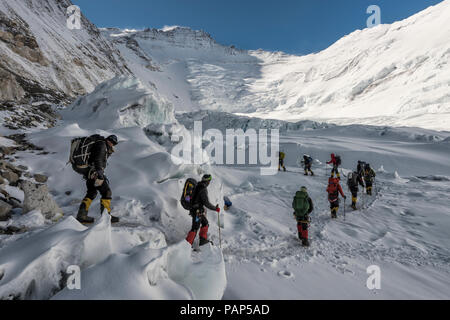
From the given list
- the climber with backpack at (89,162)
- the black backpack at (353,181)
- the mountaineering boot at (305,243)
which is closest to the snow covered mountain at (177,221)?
the mountaineering boot at (305,243)

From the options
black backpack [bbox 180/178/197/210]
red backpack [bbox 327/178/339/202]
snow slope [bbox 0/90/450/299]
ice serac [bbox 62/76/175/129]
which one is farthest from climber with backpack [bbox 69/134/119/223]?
ice serac [bbox 62/76/175/129]

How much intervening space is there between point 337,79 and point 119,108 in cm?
8217

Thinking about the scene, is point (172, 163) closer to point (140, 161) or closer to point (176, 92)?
point (140, 161)

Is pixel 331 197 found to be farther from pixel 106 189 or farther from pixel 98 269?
pixel 98 269

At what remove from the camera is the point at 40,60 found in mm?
25641

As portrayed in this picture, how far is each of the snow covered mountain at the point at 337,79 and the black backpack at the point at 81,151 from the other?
41.4m

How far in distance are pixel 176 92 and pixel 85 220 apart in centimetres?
8766

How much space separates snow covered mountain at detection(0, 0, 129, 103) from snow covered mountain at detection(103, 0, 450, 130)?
28.9m

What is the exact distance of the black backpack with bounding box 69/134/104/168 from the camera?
3.85m

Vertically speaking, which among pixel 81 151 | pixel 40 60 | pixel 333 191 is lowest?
pixel 333 191

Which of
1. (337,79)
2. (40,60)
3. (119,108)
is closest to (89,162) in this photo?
(119,108)

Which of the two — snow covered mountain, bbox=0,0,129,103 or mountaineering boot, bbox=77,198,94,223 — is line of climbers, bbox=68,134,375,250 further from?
snow covered mountain, bbox=0,0,129,103

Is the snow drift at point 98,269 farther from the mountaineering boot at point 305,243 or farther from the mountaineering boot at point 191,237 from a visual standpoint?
the mountaineering boot at point 305,243

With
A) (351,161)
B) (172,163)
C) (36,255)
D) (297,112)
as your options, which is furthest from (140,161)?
(297,112)
